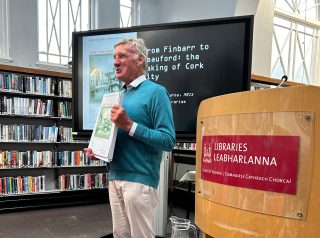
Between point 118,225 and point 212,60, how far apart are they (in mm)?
1293

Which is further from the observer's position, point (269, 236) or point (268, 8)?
point (268, 8)

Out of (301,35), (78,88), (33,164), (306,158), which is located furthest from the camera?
(301,35)

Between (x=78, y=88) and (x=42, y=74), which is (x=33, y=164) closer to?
(x=42, y=74)

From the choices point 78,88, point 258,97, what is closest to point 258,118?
point 258,97

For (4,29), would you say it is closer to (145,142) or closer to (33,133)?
(33,133)

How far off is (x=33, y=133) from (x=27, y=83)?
2.45 feet

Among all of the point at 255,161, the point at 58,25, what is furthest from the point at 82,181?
the point at 255,161

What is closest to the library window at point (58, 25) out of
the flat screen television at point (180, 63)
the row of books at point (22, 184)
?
the row of books at point (22, 184)

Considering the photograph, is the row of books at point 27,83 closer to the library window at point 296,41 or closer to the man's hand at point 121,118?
the man's hand at point 121,118

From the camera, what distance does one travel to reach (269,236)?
67 centimetres

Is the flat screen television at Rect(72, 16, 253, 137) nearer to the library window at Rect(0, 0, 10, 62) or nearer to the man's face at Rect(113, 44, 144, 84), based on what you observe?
the man's face at Rect(113, 44, 144, 84)

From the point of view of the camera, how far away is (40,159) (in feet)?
14.6

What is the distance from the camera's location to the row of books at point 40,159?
4221mm

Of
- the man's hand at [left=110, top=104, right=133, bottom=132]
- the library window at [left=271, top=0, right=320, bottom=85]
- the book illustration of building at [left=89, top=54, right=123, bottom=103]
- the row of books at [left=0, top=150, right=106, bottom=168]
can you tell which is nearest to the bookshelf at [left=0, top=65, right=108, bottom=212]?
the row of books at [left=0, top=150, right=106, bottom=168]
